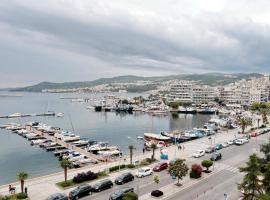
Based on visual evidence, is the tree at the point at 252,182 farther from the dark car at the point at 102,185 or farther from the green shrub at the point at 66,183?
the green shrub at the point at 66,183

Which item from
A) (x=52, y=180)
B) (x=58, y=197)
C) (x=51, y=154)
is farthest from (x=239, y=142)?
(x=58, y=197)

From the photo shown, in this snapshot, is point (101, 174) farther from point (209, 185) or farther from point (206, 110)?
point (206, 110)

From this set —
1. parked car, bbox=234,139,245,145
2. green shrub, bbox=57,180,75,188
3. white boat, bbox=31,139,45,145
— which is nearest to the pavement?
green shrub, bbox=57,180,75,188

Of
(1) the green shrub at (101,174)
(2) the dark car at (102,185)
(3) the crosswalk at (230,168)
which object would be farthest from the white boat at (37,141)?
(3) the crosswalk at (230,168)

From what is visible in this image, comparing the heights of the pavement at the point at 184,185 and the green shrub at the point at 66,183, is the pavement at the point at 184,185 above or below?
below

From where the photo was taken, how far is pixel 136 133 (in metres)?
96.2

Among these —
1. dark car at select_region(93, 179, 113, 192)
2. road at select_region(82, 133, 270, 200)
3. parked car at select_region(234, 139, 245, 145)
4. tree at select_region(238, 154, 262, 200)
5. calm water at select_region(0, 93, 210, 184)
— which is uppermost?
tree at select_region(238, 154, 262, 200)

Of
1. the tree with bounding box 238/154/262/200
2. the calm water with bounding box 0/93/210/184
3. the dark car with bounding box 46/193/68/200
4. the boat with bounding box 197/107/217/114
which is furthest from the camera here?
the boat with bounding box 197/107/217/114

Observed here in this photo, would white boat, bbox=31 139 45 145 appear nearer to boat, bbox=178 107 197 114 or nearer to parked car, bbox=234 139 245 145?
parked car, bbox=234 139 245 145

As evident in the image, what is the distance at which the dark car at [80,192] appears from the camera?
32094 mm

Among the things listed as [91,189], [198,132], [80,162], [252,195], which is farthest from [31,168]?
[198,132]

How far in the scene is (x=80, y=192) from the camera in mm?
32719

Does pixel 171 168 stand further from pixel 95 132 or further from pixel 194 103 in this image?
pixel 194 103

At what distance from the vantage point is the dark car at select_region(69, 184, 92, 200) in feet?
105
